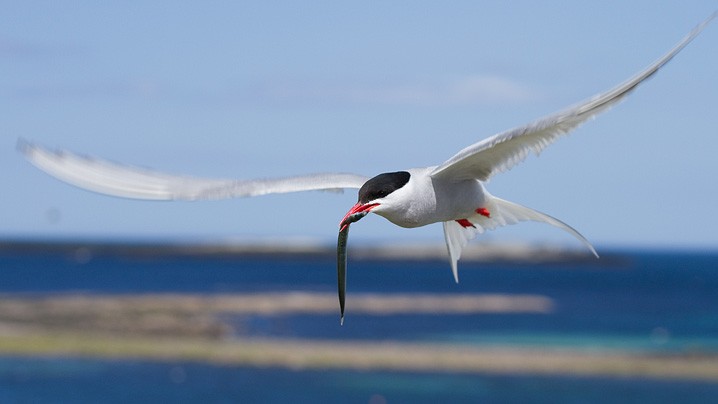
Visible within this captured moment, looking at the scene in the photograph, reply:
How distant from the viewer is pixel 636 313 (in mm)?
93812

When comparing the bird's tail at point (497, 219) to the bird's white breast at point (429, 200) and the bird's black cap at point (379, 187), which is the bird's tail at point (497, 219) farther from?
the bird's black cap at point (379, 187)

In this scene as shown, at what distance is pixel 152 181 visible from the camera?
19.0 feet

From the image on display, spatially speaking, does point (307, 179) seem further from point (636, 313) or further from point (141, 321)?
point (636, 313)

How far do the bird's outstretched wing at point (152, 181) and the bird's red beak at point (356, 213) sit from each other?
126 centimetres

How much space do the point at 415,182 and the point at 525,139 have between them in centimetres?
70

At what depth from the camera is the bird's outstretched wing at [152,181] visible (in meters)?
5.32

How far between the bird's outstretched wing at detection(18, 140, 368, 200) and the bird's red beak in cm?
126

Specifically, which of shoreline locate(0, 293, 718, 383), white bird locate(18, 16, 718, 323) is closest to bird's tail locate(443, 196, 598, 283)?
white bird locate(18, 16, 718, 323)

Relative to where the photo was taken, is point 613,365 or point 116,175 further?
point 613,365

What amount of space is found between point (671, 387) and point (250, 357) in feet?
60.2

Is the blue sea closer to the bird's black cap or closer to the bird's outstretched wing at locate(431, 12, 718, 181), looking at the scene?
the bird's outstretched wing at locate(431, 12, 718, 181)

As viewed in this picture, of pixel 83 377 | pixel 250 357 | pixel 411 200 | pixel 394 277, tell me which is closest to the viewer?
pixel 411 200

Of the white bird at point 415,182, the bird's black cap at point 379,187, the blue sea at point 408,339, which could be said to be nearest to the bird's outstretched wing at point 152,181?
the white bird at point 415,182

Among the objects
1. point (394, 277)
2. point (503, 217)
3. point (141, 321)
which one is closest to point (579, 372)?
point (141, 321)
